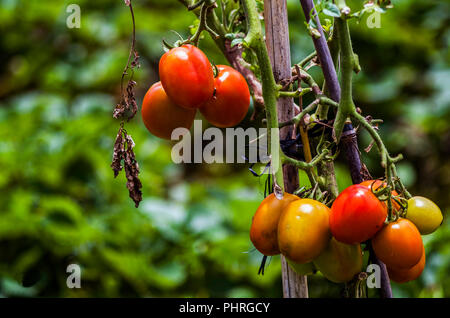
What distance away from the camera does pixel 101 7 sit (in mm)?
3326

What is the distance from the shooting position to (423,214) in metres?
0.68

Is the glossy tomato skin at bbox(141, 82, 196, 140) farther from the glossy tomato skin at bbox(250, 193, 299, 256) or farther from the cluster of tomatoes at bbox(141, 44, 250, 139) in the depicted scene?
the glossy tomato skin at bbox(250, 193, 299, 256)

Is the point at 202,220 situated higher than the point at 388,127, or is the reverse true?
the point at 388,127

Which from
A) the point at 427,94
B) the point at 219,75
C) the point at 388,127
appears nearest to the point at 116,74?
the point at 388,127

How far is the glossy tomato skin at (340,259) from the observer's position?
67 cm

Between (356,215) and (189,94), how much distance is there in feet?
0.88

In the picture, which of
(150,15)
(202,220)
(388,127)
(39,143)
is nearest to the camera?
(202,220)

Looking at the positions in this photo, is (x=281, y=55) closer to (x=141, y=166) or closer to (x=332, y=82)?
(x=332, y=82)

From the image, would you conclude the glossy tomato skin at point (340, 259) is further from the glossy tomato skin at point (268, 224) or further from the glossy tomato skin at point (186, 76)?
the glossy tomato skin at point (186, 76)

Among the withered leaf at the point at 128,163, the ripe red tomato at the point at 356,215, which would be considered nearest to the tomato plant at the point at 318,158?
the ripe red tomato at the point at 356,215

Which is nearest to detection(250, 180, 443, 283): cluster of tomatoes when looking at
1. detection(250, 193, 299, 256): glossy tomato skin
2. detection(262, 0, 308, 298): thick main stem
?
detection(250, 193, 299, 256): glossy tomato skin

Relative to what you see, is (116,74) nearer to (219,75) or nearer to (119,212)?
(119,212)

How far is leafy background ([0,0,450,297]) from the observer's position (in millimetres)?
1536
